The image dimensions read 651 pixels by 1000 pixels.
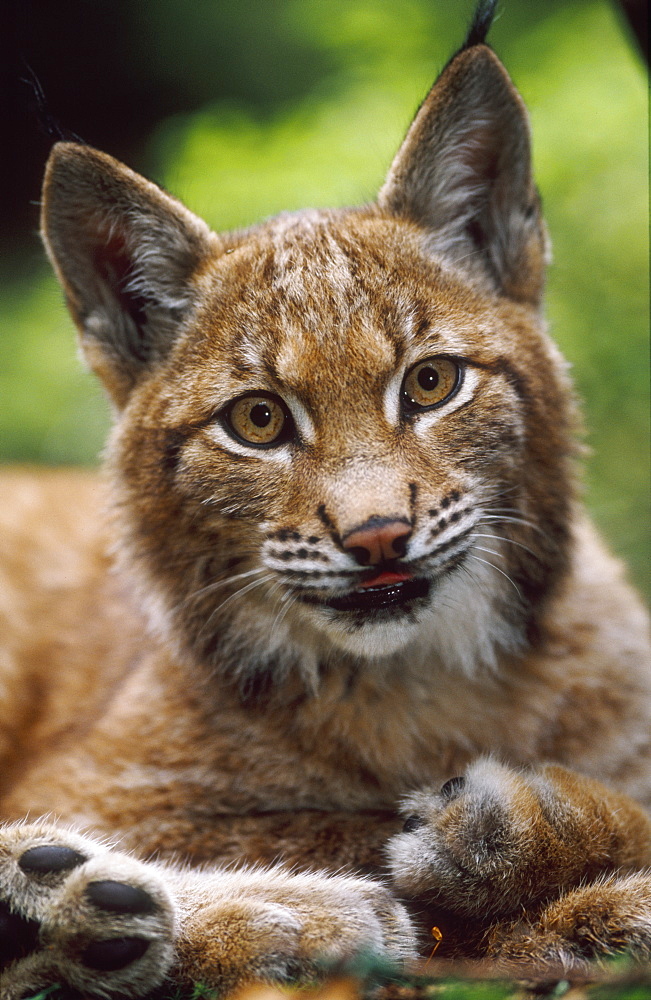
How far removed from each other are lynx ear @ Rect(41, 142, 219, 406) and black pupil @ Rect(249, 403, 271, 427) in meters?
0.54

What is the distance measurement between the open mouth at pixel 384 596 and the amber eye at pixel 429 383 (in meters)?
0.56

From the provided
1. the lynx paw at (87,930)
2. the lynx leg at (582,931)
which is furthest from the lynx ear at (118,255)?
the lynx leg at (582,931)

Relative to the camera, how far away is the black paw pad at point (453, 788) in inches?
107

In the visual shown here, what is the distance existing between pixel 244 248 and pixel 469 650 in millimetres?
1551

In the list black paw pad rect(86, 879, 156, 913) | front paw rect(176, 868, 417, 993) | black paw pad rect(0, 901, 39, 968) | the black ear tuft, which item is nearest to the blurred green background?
the black ear tuft

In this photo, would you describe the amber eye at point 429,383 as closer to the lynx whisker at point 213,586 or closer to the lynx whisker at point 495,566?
the lynx whisker at point 495,566

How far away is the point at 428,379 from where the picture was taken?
3.01 meters

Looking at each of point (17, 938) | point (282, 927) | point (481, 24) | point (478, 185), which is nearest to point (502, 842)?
point (282, 927)

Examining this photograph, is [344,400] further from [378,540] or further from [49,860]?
[49,860]

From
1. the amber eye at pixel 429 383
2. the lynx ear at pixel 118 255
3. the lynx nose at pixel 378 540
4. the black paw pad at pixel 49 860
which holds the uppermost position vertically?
the lynx ear at pixel 118 255

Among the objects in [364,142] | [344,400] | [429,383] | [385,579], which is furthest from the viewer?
[364,142]

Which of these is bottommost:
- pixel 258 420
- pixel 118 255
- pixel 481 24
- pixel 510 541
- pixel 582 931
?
pixel 582 931

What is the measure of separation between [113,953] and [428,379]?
1775 millimetres

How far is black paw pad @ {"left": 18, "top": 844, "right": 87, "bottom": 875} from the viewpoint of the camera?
2432mm
